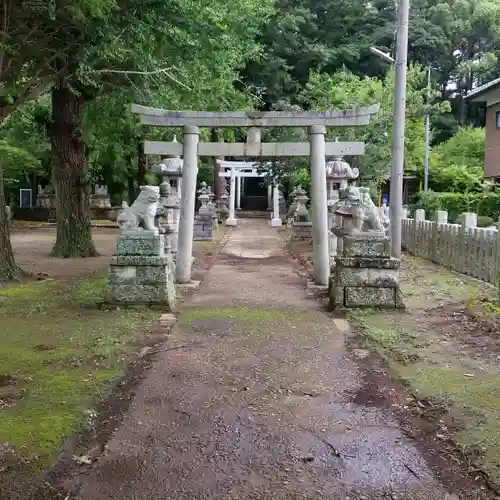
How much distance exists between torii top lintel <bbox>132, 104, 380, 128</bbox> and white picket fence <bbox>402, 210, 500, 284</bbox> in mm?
3262

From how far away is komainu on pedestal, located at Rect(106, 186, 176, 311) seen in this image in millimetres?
8500

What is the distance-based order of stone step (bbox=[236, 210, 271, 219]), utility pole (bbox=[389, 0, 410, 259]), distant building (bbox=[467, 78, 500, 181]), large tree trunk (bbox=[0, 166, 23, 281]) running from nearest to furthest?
large tree trunk (bbox=[0, 166, 23, 281]) < utility pole (bbox=[389, 0, 410, 259]) < distant building (bbox=[467, 78, 500, 181]) < stone step (bbox=[236, 210, 271, 219])

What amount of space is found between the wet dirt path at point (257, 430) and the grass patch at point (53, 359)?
379mm

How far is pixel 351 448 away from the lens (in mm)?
4031

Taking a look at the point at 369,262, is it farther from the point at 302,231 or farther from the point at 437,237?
the point at 302,231

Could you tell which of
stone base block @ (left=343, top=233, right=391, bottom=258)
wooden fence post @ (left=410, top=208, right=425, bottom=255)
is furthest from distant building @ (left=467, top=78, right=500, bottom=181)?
stone base block @ (left=343, top=233, right=391, bottom=258)

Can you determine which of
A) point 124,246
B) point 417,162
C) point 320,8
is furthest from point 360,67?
point 124,246

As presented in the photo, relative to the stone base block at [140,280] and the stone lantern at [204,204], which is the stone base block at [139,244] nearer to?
the stone base block at [140,280]

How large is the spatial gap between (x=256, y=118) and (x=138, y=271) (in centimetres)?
373

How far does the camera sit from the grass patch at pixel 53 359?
4.15 meters

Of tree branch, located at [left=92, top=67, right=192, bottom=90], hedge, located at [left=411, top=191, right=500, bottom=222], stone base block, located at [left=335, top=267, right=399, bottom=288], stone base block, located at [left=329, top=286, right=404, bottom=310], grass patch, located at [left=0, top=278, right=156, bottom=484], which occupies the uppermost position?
tree branch, located at [left=92, top=67, right=192, bottom=90]

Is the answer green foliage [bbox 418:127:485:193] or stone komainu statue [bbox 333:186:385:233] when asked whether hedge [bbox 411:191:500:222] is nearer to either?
green foliage [bbox 418:127:485:193]

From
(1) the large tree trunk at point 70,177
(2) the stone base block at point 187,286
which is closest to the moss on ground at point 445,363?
(2) the stone base block at point 187,286

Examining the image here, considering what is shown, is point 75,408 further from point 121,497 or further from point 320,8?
point 320,8
